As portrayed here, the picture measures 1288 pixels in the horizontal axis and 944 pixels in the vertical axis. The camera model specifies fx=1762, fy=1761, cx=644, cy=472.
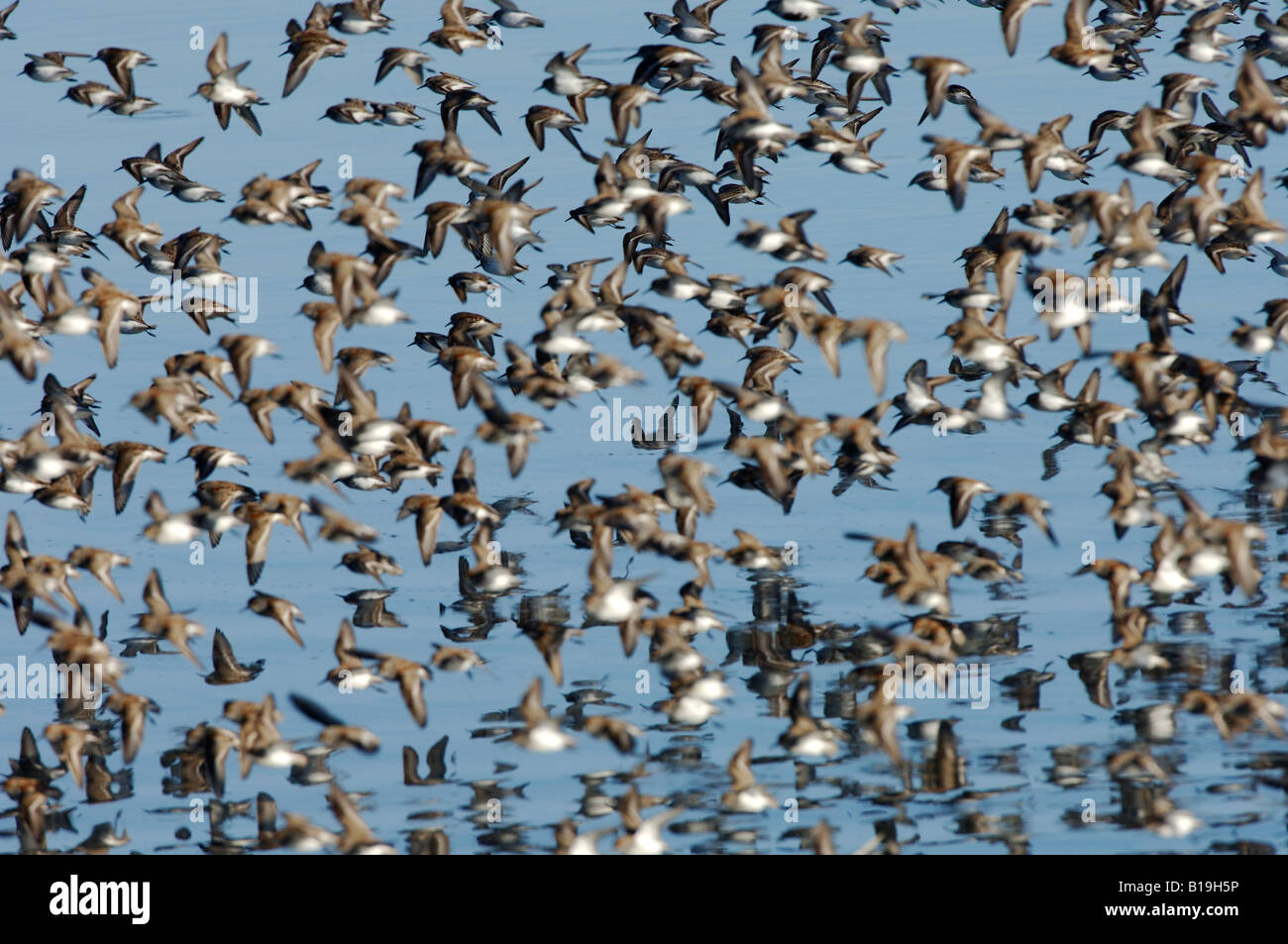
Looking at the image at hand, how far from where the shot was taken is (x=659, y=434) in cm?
2369

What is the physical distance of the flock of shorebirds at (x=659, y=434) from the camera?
1523 cm

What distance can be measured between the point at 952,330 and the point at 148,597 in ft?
29.2

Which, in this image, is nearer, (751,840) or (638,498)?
(751,840)

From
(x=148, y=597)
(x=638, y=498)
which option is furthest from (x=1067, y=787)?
(x=148, y=597)

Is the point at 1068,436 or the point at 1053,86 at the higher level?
the point at 1053,86

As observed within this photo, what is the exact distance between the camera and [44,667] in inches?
695

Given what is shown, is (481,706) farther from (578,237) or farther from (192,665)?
(578,237)

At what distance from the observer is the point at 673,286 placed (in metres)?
19.7

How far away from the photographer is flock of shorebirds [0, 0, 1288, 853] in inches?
599

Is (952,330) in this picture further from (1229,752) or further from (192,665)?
(192,665)

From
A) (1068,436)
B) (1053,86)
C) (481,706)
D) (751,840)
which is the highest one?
(1053,86)
